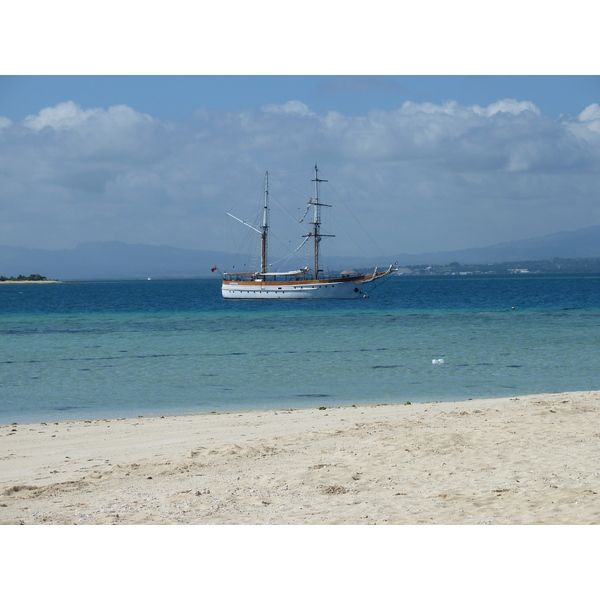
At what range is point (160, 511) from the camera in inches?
254

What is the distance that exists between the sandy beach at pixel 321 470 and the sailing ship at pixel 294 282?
62.1 meters

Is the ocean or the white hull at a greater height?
the white hull

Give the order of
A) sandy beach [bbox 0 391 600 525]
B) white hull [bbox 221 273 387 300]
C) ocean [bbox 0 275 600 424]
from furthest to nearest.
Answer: white hull [bbox 221 273 387 300] → ocean [bbox 0 275 600 424] → sandy beach [bbox 0 391 600 525]

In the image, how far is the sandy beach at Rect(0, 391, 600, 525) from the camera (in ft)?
20.5

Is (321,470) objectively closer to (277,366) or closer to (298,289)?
(277,366)

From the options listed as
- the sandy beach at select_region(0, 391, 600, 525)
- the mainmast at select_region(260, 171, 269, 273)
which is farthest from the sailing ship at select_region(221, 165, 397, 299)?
the sandy beach at select_region(0, 391, 600, 525)

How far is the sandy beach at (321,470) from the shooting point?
20.5 ft

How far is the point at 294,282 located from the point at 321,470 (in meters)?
66.3

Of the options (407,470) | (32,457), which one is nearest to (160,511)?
(407,470)

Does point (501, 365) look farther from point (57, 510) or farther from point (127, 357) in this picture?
point (57, 510)

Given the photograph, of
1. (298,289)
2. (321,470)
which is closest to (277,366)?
(321,470)

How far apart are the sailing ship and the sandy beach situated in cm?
6208

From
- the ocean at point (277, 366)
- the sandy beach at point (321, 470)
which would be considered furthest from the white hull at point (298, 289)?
the sandy beach at point (321, 470)

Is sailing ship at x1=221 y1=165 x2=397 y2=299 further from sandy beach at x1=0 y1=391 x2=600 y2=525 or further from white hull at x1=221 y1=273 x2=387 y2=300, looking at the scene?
sandy beach at x1=0 y1=391 x2=600 y2=525
